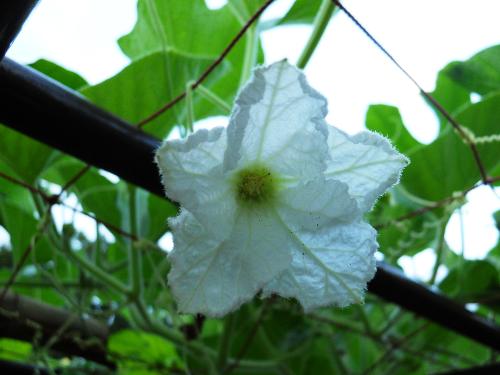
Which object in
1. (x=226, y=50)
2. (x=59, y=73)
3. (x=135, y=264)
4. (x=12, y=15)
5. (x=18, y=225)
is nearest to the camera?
(x=12, y=15)

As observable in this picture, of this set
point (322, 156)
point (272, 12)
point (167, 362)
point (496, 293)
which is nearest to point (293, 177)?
point (322, 156)

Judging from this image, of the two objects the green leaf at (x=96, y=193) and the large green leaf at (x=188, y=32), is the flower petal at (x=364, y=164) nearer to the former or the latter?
the large green leaf at (x=188, y=32)

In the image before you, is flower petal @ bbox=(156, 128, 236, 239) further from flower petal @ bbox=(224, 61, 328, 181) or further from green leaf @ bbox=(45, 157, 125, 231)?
green leaf @ bbox=(45, 157, 125, 231)

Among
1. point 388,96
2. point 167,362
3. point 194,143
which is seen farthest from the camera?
point 167,362

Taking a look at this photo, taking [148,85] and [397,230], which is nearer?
[148,85]

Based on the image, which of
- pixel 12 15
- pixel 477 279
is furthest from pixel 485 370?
pixel 12 15

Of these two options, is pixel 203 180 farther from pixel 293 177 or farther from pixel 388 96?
pixel 388 96

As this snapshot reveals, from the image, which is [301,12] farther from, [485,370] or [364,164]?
[485,370]
